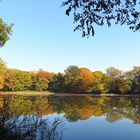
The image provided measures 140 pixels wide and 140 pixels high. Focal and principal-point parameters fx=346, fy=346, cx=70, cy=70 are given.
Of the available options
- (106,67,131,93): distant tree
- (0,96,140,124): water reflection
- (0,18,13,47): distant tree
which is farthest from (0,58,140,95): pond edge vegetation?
(0,18,13,47): distant tree

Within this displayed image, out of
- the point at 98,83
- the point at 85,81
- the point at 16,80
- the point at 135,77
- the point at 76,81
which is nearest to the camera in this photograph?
the point at 16,80

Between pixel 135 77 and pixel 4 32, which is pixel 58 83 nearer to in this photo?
pixel 135 77

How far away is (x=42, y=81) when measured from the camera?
98938 millimetres

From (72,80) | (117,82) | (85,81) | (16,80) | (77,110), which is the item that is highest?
(72,80)

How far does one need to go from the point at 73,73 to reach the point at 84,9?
310ft

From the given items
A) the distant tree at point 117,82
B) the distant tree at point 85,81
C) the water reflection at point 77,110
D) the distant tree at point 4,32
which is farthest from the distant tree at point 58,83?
the distant tree at point 4,32

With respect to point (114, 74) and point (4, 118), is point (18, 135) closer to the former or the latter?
point (4, 118)

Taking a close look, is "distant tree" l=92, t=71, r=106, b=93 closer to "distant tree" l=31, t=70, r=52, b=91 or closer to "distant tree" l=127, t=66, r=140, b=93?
"distant tree" l=127, t=66, r=140, b=93

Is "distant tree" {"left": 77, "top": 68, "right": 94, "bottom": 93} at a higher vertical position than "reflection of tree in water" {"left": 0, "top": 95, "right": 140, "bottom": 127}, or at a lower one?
higher

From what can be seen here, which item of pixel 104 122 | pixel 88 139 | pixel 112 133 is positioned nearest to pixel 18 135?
pixel 88 139

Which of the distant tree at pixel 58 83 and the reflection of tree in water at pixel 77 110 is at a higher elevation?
the distant tree at pixel 58 83

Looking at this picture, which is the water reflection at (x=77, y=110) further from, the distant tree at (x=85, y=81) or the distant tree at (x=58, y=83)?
the distant tree at (x=58, y=83)

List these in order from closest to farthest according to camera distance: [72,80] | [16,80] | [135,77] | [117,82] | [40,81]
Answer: [117,82]
[16,80]
[135,77]
[72,80]
[40,81]

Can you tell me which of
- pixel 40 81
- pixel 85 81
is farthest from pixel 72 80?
pixel 40 81
